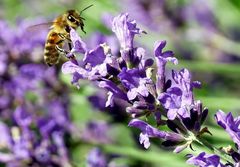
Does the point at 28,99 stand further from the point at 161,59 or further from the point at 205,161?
the point at 205,161

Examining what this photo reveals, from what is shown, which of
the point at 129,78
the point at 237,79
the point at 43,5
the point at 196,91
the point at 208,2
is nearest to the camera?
the point at 129,78

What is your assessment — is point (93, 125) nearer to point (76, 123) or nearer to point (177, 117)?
point (76, 123)

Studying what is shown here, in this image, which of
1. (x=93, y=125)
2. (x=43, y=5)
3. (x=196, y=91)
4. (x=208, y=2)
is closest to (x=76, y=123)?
(x=93, y=125)

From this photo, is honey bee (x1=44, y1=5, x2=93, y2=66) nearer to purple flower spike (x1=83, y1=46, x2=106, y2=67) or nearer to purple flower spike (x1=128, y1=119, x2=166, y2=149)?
purple flower spike (x1=83, y1=46, x2=106, y2=67)

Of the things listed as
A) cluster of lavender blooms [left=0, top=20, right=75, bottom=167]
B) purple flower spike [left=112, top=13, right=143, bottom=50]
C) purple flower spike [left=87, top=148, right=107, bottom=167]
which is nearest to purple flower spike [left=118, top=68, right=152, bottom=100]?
purple flower spike [left=112, top=13, right=143, bottom=50]

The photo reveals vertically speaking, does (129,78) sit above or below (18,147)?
below

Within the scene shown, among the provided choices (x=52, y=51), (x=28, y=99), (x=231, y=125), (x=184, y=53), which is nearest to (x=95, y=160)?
(x=52, y=51)
